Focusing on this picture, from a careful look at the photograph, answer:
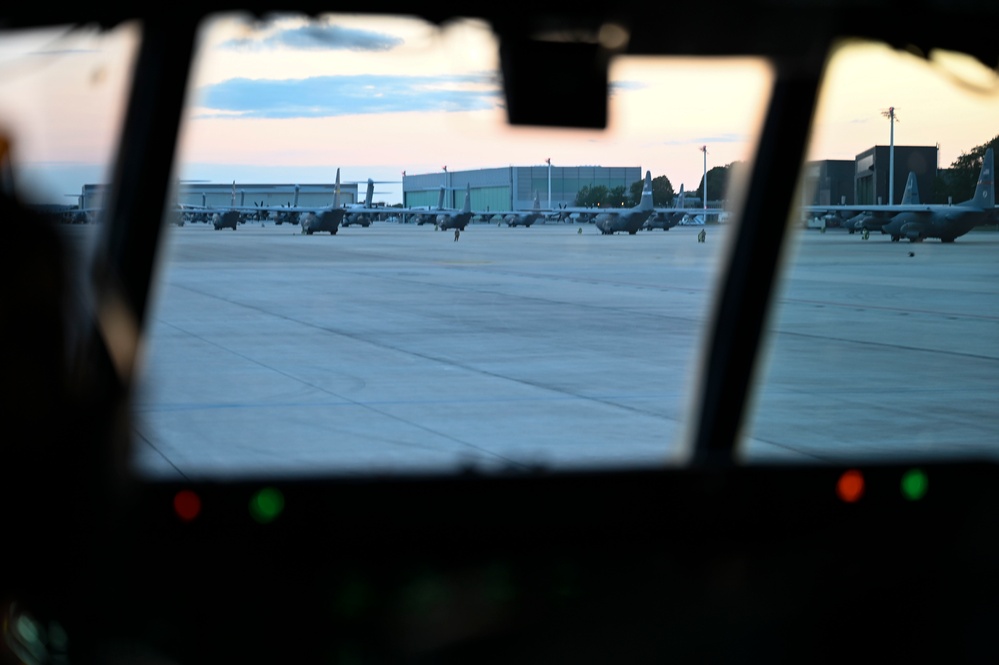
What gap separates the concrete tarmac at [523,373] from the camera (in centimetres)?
782

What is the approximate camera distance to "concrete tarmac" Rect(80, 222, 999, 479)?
7.82 meters

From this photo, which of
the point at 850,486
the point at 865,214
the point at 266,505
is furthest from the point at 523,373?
the point at 865,214

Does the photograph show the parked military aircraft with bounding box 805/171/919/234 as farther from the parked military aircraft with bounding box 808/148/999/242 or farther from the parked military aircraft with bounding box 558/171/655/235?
the parked military aircraft with bounding box 558/171/655/235

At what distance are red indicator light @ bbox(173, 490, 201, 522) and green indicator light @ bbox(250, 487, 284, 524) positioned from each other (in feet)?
0.37

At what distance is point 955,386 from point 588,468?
8.56 m

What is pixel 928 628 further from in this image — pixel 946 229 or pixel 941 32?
pixel 946 229

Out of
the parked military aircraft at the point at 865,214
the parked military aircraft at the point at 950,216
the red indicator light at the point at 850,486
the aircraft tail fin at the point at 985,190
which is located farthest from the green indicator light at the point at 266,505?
the aircraft tail fin at the point at 985,190

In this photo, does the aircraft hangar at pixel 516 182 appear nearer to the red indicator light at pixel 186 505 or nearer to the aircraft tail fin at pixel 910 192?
the red indicator light at pixel 186 505

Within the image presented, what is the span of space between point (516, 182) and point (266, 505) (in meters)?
1.97

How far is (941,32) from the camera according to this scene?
12.2 feet

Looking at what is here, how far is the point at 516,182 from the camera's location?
4.23 m

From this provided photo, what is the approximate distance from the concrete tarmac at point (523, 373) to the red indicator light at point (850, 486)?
182 millimetres

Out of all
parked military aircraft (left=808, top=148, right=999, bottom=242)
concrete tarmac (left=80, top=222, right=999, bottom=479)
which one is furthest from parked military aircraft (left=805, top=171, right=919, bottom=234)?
concrete tarmac (left=80, top=222, right=999, bottom=479)

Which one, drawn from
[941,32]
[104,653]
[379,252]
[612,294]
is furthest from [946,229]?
[104,653]
